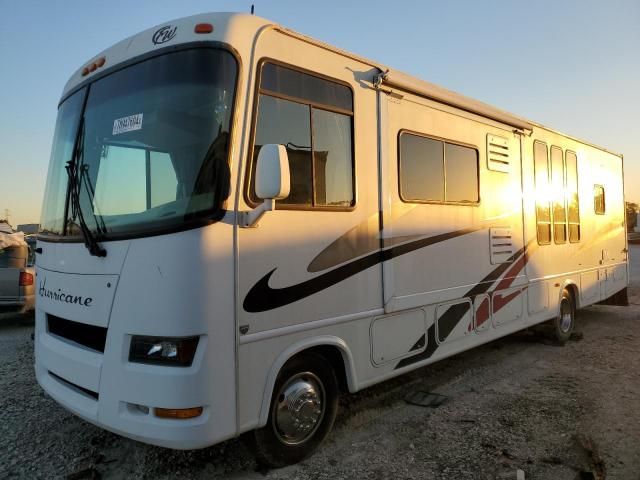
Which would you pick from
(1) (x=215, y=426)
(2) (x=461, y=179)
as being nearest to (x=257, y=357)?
(1) (x=215, y=426)

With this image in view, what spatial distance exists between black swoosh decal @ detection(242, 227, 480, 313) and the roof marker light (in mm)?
1589

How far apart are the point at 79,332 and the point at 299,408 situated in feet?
5.21

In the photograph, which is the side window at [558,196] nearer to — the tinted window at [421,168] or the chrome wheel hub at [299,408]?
the tinted window at [421,168]

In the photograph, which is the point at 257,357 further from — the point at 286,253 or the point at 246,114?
the point at 246,114

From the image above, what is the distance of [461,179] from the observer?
5168 millimetres

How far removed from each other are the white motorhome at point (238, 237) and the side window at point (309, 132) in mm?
14

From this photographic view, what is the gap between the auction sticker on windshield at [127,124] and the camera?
333cm

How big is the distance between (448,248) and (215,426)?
287 centimetres

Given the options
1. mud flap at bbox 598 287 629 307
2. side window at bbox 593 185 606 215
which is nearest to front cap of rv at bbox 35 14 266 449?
side window at bbox 593 185 606 215

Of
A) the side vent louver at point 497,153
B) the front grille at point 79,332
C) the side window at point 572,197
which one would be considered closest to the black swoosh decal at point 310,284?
the front grille at point 79,332

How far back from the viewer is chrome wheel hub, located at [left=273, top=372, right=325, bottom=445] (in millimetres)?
3484

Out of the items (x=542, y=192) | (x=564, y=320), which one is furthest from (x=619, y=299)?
(x=542, y=192)

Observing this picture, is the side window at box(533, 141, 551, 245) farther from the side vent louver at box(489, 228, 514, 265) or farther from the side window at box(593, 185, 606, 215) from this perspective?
the side window at box(593, 185, 606, 215)

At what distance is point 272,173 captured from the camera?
298cm
